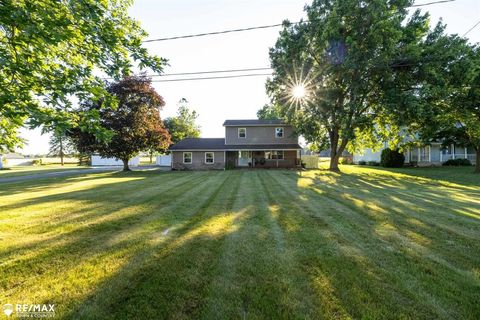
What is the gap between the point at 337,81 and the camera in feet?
73.1

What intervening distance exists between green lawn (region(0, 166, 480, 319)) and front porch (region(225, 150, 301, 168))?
70.6ft

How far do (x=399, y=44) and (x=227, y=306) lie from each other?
2534cm

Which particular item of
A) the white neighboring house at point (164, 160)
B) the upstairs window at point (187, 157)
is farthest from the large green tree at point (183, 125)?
the upstairs window at point (187, 157)

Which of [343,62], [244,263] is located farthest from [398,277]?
[343,62]

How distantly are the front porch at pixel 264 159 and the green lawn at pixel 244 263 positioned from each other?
21.5m

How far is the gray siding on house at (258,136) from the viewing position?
30000mm

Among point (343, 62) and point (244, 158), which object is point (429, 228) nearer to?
point (343, 62)

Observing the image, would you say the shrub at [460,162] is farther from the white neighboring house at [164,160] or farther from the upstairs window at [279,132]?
the white neighboring house at [164,160]

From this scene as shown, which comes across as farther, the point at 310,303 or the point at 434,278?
the point at 434,278

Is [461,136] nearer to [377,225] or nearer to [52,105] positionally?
[377,225]

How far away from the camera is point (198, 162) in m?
29.7

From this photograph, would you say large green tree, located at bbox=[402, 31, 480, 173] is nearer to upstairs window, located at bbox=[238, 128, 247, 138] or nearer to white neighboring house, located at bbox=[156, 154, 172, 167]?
upstairs window, located at bbox=[238, 128, 247, 138]

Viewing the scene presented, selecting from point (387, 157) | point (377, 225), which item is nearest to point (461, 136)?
point (387, 157)

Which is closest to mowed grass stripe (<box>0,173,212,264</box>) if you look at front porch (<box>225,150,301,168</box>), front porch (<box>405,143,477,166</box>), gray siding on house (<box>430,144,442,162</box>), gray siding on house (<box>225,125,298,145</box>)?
front porch (<box>225,150,301,168</box>)
